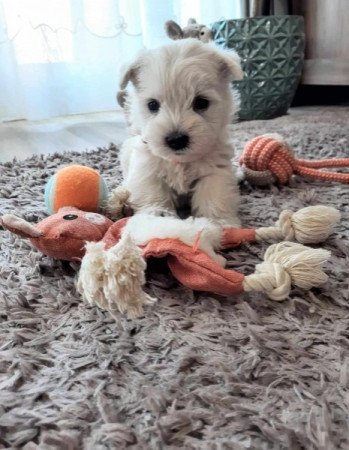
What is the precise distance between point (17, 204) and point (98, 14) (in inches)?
65.2

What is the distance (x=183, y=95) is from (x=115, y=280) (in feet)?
1.64

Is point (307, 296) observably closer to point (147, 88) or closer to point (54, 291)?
point (54, 291)

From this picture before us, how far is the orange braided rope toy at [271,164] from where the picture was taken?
1.31 meters

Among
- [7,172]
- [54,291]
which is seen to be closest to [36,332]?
[54,291]

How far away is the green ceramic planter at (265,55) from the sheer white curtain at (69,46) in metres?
0.39

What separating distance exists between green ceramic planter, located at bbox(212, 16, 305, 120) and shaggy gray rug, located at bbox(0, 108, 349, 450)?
1.81m

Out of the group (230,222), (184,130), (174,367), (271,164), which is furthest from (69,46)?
(174,367)

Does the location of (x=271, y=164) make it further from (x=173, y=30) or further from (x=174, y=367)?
(x=173, y=30)

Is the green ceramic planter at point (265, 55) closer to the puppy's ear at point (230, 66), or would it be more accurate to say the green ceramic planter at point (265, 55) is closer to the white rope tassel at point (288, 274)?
the puppy's ear at point (230, 66)

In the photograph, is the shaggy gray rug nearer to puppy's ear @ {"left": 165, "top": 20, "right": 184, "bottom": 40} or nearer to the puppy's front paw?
the puppy's front paw

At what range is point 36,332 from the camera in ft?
2.38

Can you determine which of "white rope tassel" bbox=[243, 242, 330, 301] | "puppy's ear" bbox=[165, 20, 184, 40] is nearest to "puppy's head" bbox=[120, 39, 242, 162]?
"white rope tassel" bbox=[243, 242, 330, 301]

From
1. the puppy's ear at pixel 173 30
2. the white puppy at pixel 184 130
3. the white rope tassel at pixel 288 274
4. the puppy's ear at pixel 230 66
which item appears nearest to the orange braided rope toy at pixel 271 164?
the white puppy at pixel 184 130

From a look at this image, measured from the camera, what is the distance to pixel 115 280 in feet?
2.31
